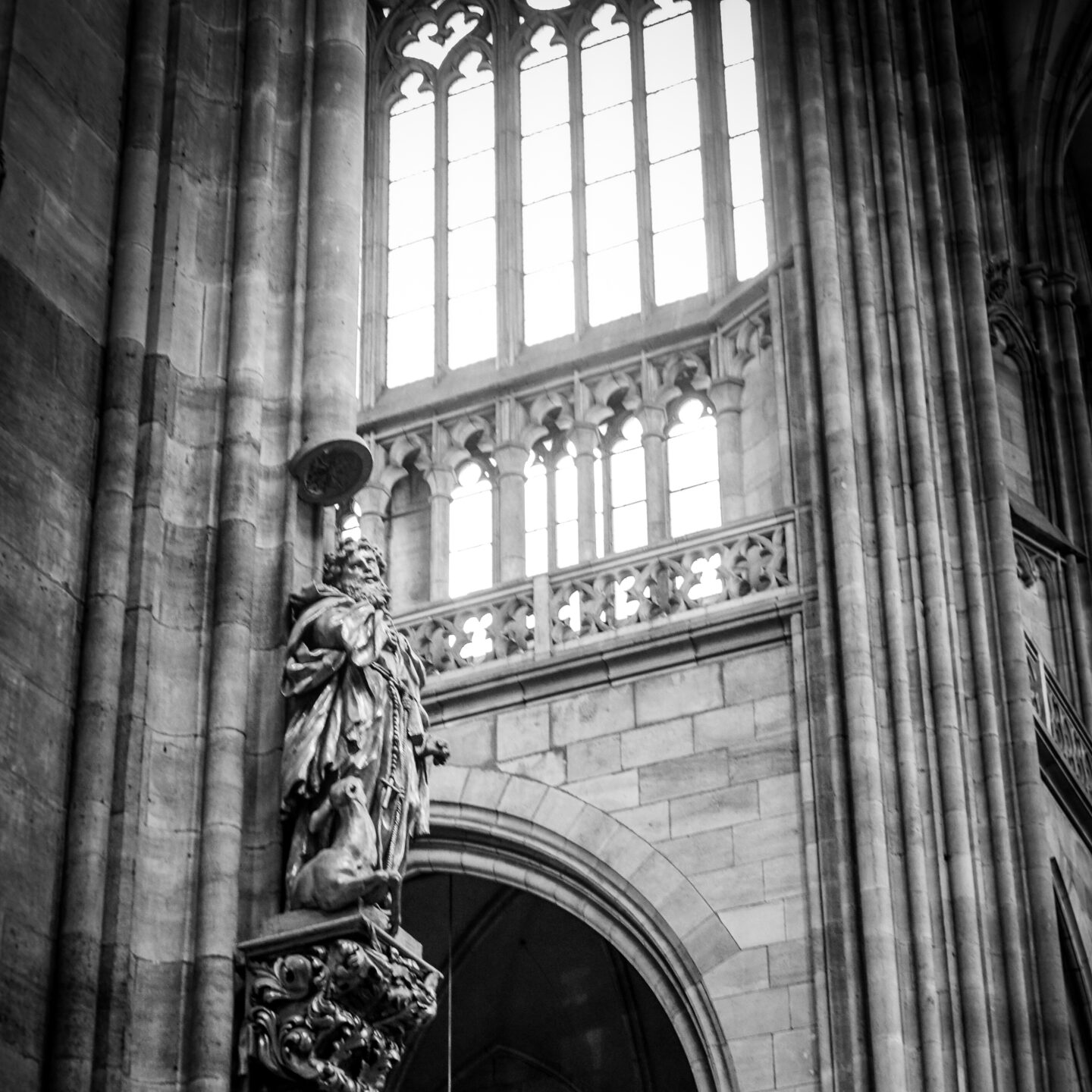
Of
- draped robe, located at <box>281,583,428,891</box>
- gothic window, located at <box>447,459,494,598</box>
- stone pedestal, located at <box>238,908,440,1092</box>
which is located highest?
gothic window, located at <box>447,459,494,598</box>

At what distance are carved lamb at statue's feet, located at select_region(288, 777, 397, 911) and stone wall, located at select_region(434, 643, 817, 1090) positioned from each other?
789 cm

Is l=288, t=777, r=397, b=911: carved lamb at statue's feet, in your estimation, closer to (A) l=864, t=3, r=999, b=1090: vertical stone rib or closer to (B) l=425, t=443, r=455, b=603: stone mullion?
(A) l=864, t=3, r=999, b=1090: vertical stone rib

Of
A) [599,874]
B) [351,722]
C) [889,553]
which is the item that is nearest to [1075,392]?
[889,553]

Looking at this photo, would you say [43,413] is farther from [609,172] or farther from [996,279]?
[996,279]

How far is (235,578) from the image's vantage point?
8.73 metres

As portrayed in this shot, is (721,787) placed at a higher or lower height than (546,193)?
lower

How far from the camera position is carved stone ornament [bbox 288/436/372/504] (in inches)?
358

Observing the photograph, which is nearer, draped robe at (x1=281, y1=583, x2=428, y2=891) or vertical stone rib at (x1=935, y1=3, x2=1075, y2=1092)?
draped robe at (x1=281, y1=583, x2=428, y2=891)

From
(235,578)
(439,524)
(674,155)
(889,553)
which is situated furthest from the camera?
(674,155)

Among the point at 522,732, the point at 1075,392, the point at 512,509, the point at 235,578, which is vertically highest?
the point at 1075,392

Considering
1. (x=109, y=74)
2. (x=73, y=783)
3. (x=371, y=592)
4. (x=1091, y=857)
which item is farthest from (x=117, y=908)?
(x=1091, y=857)

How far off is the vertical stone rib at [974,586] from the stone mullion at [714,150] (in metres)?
1.59

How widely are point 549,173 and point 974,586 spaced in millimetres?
5898

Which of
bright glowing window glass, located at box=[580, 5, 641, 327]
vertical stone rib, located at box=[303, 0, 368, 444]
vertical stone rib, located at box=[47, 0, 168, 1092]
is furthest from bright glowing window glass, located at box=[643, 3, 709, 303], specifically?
vertical stone rib, located at box=[47, 0, 168, 1092]
